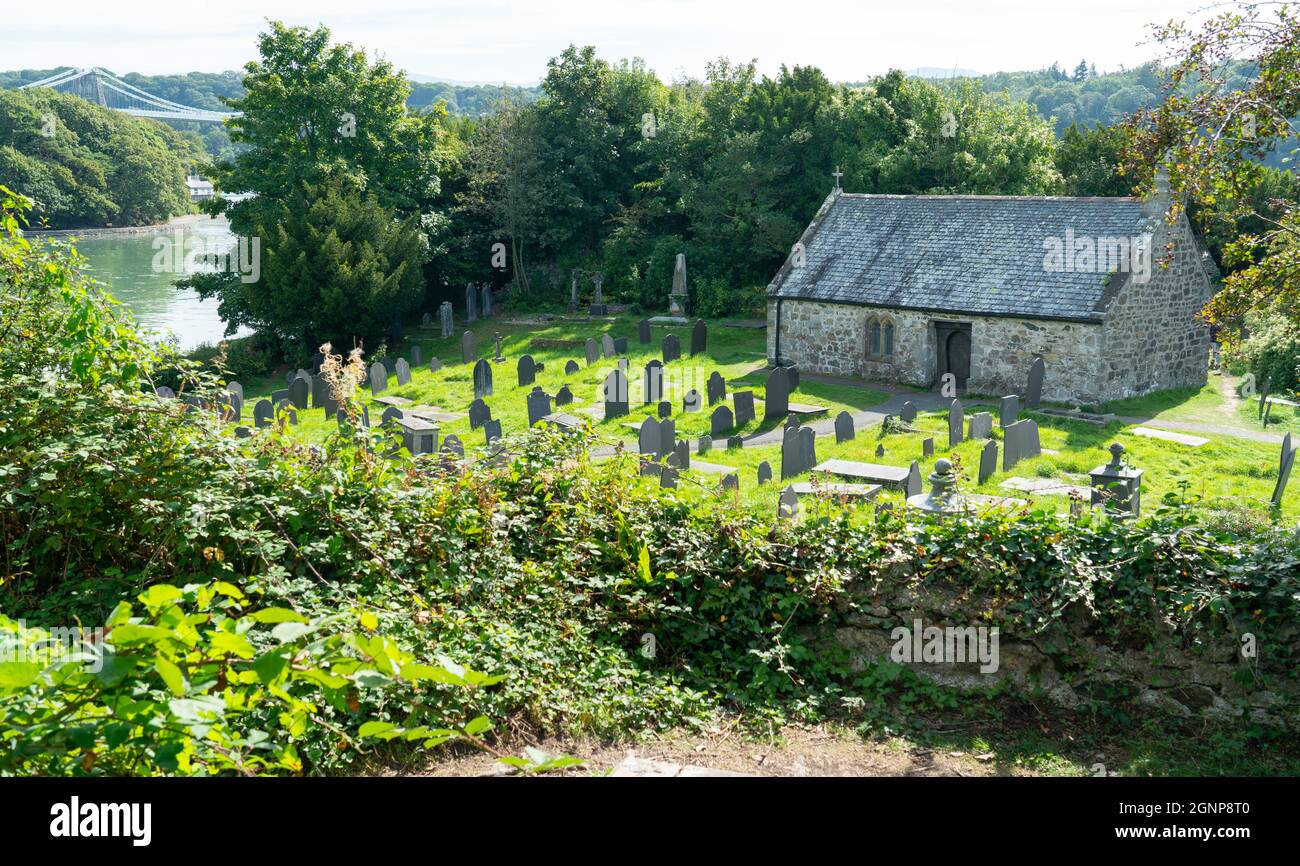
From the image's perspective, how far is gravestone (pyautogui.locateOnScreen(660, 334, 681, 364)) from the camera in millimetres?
27250

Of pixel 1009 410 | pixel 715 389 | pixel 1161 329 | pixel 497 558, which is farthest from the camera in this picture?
pixel 1161 329

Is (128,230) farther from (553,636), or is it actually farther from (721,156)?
(553,636)

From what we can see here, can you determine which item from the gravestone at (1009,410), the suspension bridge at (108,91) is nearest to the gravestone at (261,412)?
the gravestone at (1009,410)

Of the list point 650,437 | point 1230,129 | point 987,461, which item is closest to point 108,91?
point 650,437

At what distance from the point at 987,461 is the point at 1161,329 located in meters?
9.81

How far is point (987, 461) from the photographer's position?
16.2 meters

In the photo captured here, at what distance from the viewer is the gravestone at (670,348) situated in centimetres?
2725

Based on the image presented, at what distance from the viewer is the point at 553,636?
678 centimetres

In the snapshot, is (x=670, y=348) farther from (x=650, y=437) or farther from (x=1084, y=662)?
(x=1084, y=662)

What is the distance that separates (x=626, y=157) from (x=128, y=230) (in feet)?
155

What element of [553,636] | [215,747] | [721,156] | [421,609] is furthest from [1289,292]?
[721,156]

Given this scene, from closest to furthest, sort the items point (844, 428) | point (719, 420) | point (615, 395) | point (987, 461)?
point (987, 461)
point (844, 428)
point (719, 420)
point (615, 395)

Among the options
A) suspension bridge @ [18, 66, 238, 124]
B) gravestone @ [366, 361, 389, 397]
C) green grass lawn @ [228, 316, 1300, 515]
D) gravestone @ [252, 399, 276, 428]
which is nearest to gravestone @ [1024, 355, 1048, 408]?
green grass lawn @ [228, 316, 1300, 515]

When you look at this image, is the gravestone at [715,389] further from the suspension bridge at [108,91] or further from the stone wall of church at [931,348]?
the suspension bridge at [108,91]
